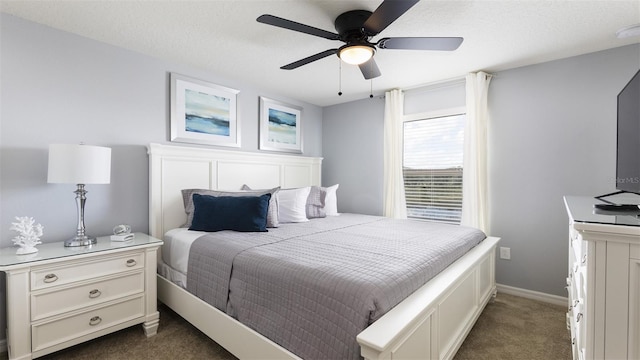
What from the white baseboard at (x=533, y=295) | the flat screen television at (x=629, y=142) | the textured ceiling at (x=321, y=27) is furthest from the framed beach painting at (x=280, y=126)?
the flat screen television at (x=629, y=142)

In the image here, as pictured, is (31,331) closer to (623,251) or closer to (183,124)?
(183,124)

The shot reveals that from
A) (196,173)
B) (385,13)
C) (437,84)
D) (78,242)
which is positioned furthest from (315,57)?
(78,242)

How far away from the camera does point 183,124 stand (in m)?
2.90

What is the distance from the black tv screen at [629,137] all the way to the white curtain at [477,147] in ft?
4.23

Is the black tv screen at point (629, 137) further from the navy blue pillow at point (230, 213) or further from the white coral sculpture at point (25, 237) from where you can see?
the white coral sculpture at point (25, 237)

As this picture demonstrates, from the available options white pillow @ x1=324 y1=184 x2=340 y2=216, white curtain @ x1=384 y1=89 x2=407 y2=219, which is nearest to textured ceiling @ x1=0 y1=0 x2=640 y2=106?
white curtain @ x1=384 y1=89 x2=407 y2=219

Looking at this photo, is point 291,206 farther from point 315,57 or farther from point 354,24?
point 354,24

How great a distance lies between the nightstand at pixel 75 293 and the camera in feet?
5.49

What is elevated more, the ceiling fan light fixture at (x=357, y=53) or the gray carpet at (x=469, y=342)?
the ceiling fan light fixture at (x=357, y=53)

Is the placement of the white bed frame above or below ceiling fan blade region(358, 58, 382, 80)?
below

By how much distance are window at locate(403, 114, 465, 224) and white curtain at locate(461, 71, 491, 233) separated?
180 mm

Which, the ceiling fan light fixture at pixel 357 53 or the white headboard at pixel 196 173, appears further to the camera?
the white headboard at pixel 196 173

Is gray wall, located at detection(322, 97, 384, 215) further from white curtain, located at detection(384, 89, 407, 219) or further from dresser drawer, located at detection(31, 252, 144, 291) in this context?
dresser drawer, located at detection(31, 252, 144, 291)

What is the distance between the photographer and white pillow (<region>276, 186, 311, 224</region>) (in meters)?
2.94
